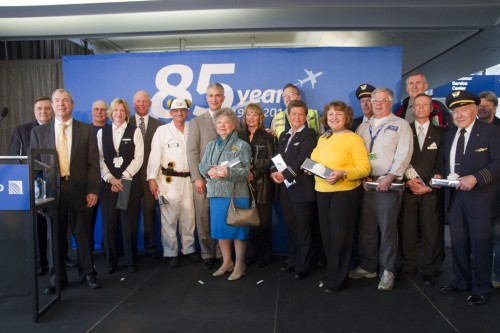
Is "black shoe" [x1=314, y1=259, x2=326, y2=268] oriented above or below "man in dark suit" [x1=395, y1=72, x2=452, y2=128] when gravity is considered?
below

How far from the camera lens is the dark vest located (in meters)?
3.96

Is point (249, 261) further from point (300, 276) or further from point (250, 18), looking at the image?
point (250, 18)

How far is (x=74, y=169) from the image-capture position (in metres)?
3.50

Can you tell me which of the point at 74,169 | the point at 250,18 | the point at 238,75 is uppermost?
the point at 250,18

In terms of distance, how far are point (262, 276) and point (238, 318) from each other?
0.96m

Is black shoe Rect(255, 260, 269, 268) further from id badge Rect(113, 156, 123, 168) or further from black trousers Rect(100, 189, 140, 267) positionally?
id badge Rect(113, 156, 123, 168)

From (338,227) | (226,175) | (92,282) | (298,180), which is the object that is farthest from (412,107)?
(92,282)

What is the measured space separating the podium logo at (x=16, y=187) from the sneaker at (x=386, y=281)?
118 inches

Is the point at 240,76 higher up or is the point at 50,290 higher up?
the point at 240,76

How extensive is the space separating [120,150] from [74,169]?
0.56 metres

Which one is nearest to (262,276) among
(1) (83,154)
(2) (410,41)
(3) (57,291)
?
(3) (57,291)

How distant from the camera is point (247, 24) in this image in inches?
207

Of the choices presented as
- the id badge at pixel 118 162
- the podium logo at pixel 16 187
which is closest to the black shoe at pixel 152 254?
the id badge at pixel 118 162

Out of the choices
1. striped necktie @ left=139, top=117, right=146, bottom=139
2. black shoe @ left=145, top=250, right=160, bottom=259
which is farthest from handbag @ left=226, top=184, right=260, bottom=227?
striped necktie @ left=139, top=117, right=146, bottom=139
